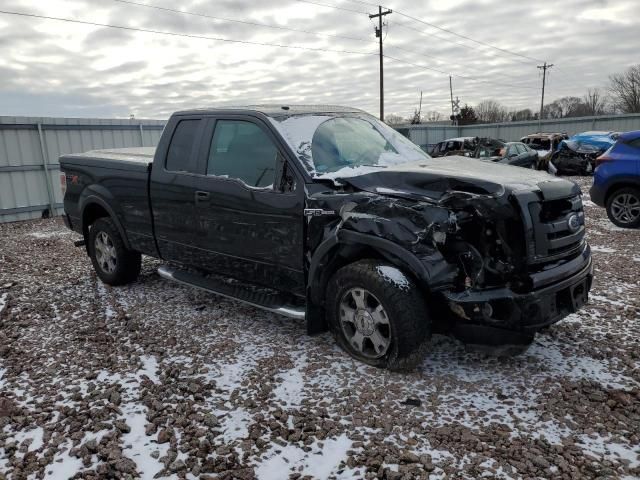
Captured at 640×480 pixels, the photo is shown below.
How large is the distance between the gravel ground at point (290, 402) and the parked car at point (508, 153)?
1203 cm

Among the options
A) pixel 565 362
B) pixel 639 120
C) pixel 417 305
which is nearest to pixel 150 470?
pixel 417 305

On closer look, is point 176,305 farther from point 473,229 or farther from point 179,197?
point 473,229

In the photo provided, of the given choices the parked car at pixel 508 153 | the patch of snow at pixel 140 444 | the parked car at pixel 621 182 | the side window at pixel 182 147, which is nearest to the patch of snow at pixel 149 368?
the patch of snow at pixel 140 444

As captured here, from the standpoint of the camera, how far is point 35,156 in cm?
1203

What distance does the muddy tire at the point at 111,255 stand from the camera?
18.0 feet

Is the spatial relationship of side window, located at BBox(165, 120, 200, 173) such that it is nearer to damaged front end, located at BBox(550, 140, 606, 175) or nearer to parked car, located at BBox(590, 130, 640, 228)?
parked car, located at BBox(590, 130, 640, 228)

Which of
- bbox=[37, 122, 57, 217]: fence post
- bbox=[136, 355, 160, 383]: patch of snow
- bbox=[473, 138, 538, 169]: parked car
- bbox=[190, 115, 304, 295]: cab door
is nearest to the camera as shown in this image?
bbox=[136, 355, 160, 383]: patch of snow

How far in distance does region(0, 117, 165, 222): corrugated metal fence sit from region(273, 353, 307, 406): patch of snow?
11053 millimetres

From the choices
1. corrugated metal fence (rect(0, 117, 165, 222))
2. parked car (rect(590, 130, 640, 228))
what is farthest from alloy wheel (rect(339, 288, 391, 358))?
corrugated metal fence (rect(0, 117, 165, 222))

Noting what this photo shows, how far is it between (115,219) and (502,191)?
4.13m

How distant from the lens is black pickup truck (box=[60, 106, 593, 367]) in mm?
3066

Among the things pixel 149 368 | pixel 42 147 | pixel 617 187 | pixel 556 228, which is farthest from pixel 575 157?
pixel 149 368

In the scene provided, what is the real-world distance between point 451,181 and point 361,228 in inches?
26.7

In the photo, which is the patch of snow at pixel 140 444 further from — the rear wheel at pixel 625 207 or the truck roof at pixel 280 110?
the rear wheel at pixel 625 207
